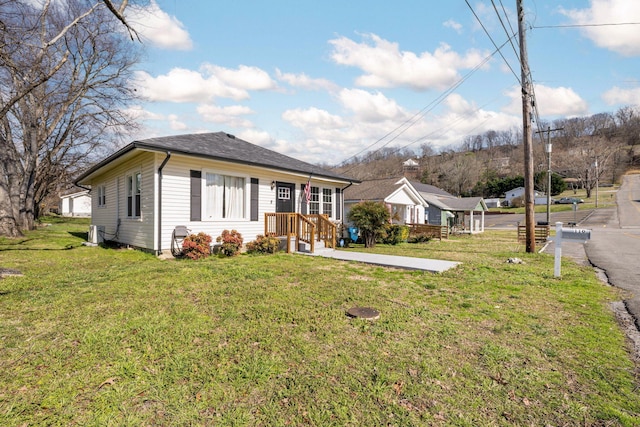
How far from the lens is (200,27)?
938cm

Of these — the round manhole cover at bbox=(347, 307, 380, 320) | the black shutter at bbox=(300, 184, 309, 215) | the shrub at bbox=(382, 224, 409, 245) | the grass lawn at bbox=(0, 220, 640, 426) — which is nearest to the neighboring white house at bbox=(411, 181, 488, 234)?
the shrub at bbox=(382, 224, 409, 245)

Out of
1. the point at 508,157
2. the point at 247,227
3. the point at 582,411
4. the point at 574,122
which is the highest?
the point at 574,122

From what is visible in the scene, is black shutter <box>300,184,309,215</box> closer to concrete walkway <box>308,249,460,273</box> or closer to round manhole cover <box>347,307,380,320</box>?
concrete walkway <box>308,249,460,273</box>

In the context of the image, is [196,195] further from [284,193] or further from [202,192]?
[284,193]

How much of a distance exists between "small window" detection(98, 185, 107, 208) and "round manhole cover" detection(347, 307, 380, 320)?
45.7 feet

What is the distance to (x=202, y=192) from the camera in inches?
389

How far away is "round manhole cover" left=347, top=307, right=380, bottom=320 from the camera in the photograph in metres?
4.39

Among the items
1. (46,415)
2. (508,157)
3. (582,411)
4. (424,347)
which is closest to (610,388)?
(582,411)

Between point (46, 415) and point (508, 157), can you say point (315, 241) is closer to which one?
point (46, 415)

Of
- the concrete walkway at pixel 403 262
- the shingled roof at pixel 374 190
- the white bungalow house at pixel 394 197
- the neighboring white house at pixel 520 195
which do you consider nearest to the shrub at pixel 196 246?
the concrete walkway at pixel 403 262

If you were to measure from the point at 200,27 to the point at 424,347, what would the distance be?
10.3 meters

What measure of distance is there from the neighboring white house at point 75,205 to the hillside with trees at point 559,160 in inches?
2084

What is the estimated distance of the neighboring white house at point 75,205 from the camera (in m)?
49.0

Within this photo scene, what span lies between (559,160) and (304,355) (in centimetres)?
8467
